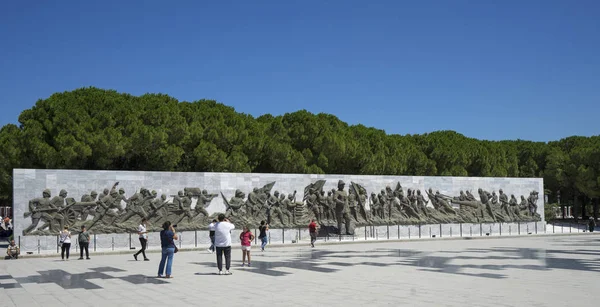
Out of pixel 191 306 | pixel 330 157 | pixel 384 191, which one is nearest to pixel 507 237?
pixel 384 191

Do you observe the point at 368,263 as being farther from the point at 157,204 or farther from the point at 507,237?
the point at 507,237

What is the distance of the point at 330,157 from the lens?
45.6 m

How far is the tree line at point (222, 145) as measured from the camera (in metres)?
34.4

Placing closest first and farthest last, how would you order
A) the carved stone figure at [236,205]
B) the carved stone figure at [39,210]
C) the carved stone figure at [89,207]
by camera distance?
the carved stone figure at [39,210], the carved stone figure at [89,207], the carved stone figure at [236,205]

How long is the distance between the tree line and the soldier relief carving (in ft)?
24.2

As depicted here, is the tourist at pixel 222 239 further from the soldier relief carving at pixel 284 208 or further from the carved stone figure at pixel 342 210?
the carved stone figure at pixel 342 210

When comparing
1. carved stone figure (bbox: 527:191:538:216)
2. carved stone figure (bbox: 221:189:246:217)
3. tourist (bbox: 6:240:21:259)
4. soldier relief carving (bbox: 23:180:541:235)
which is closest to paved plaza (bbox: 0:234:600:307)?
tourist (bbox: 6:240:21:259)

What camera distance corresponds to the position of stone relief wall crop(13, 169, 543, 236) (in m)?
26.1

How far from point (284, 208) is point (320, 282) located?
737 inches

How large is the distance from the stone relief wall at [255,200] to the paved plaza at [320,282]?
5.78 metres

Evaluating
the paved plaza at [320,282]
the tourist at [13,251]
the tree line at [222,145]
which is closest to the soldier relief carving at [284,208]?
the tourist at [13,251]

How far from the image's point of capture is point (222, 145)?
137ft

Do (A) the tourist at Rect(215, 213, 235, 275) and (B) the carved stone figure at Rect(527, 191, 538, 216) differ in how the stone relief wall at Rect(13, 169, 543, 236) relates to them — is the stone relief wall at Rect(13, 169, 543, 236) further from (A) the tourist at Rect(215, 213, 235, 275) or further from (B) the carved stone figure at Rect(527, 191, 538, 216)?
(A) the tourist at Rect(215, 213, 235, 275)

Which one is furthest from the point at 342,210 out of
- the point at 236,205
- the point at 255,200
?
the point at 236,205
